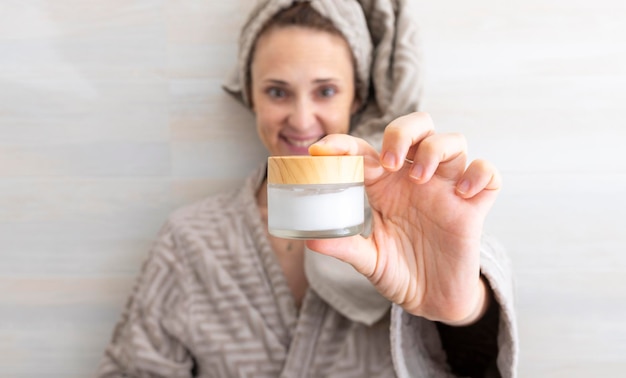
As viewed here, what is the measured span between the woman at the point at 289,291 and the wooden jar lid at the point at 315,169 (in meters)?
0.17

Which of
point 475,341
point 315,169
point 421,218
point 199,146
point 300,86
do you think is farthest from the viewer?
point 199,146

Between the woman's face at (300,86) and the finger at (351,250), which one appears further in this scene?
the woman's face at (300,86)

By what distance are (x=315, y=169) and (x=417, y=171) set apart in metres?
0.15

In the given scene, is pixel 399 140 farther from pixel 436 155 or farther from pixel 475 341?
pixel 475 341

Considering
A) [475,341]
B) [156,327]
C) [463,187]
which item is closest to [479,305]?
[475,341]

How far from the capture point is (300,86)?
3.49 feet

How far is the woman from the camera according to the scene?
93 cm

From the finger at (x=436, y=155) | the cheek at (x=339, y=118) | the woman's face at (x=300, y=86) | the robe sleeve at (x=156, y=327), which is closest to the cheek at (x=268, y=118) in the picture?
the woman's face at (x=300, y=86)

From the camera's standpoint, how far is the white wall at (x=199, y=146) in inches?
47.1

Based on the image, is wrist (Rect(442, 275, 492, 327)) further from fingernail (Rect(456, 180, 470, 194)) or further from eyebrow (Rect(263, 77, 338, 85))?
eyebrow (Rect(263, 77, 338, 85))

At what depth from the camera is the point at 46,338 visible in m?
1.33

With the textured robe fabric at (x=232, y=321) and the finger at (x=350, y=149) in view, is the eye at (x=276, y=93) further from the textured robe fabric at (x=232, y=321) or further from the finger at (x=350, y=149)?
the finger at (x=350, y=149)

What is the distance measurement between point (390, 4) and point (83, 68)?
2.37 feet

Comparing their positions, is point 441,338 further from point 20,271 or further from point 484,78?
point 20,271
